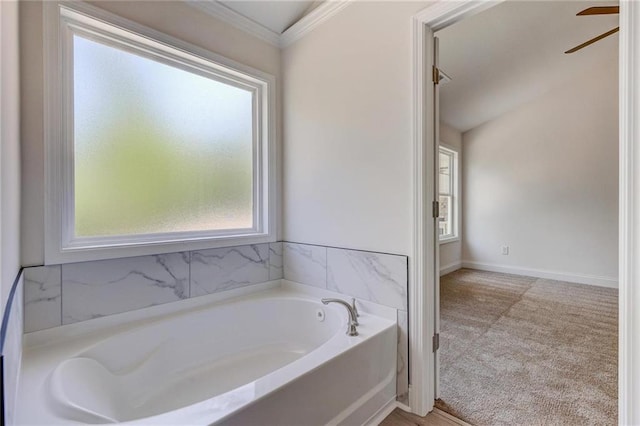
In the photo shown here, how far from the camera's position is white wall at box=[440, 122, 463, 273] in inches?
180

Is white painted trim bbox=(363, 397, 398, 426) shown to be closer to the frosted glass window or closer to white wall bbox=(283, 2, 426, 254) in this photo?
white wall bbox=(283, 2, 426, 254)

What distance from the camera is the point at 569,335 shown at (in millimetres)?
2486

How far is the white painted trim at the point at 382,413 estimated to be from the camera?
4.90 feet

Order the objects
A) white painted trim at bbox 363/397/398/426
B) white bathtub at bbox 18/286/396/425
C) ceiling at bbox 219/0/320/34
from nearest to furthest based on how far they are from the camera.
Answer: white bathtub at bbox 18/286/396/425
white painted trim at bbox 363/397/398/426
ceiling at bbox 219/0/320/34

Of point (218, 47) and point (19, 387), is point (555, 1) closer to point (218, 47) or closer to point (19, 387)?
point (218, 47)

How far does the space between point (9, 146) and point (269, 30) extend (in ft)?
6.04

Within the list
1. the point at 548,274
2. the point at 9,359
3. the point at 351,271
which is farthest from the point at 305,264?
the point at 548,274

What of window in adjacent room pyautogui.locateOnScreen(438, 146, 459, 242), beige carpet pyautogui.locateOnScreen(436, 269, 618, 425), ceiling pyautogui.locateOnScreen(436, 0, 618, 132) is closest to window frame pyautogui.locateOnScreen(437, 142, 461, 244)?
window in adjacent room pyautogui.locateOnScreen(438, 146, 459, 242)

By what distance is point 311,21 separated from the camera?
212cm

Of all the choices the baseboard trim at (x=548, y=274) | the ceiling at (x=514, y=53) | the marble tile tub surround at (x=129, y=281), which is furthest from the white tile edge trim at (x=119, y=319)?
the baseboard trim at (x=548, y=274)

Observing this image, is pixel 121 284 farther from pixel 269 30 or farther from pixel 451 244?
pixel 451 244

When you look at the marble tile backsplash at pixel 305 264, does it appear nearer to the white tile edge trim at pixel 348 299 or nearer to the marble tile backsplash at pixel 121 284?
the white tile edge trim at pixel 348 299
